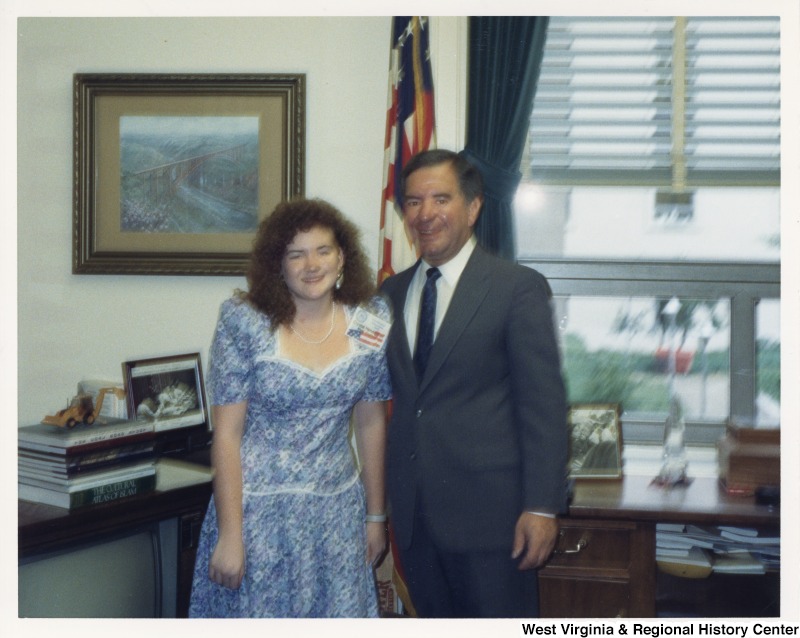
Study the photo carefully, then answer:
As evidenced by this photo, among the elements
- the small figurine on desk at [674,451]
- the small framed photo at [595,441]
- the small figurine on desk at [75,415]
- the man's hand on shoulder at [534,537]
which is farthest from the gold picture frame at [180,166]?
the small figurine on desk at [674,451]

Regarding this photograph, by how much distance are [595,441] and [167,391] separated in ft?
4.66

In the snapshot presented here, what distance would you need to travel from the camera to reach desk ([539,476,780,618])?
208cm

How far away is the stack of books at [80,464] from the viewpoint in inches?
79.7

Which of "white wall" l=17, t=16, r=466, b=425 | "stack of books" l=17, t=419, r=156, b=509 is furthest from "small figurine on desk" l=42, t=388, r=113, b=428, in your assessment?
"white wall" l=17, t=16, r=466, b=425

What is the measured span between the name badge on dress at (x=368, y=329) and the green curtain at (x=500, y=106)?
2.26ft

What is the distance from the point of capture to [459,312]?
1775mm

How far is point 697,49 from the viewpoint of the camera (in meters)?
2.62

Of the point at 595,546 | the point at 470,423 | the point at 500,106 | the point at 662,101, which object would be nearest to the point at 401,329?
the point at 470,423

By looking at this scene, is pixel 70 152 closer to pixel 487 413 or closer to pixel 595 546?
pixel 487 413

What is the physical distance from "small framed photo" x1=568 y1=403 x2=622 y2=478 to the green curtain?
0.59 metres

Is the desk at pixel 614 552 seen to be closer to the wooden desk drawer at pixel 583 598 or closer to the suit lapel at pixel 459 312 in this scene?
the wooden desk drawer at pixel 583 598

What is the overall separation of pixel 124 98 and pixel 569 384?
189 cm

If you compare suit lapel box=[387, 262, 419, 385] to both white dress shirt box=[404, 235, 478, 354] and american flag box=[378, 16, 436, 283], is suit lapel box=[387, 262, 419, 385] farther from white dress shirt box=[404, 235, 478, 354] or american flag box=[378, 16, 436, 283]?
american flag box=[378, 16, 436, 283]
